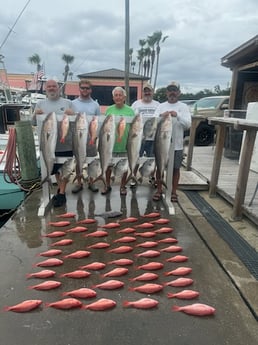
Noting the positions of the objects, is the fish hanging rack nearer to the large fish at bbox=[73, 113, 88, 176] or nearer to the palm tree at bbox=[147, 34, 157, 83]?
the large fish at bbox=[73, 113, 88, 176]

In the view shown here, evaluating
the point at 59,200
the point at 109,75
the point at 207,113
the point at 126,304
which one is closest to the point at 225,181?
the point at 59,200

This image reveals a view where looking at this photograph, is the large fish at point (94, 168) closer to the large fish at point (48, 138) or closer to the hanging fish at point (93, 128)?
the hanging fish at point (93, 128)

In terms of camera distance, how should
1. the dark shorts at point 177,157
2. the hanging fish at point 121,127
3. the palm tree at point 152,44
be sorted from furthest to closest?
the palm tree at point 152,44 < the dark shorts at point 177,157 < the hanging fish at point 121,127

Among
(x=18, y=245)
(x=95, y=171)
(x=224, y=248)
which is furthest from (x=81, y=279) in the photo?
(x=95, y=171)

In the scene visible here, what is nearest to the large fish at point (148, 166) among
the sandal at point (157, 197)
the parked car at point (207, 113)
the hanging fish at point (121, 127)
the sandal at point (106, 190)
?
the sandal at point (157, 197)

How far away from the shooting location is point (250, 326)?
2326 millimetres

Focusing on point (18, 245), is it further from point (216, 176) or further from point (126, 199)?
point (216, 176)

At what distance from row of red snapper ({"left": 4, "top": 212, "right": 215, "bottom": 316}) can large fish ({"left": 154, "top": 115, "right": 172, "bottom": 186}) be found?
82 centimetres

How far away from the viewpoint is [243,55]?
848cm

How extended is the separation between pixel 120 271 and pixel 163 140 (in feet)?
6.53

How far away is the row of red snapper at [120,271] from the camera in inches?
97.3

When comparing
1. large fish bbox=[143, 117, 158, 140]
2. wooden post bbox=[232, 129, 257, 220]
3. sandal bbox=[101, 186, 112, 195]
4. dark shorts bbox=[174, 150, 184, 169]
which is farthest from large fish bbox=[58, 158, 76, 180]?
wooden post bbox=[232, 129, 257, 220]

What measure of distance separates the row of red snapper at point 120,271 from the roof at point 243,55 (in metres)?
5.74

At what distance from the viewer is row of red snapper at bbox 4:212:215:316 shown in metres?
2.47
